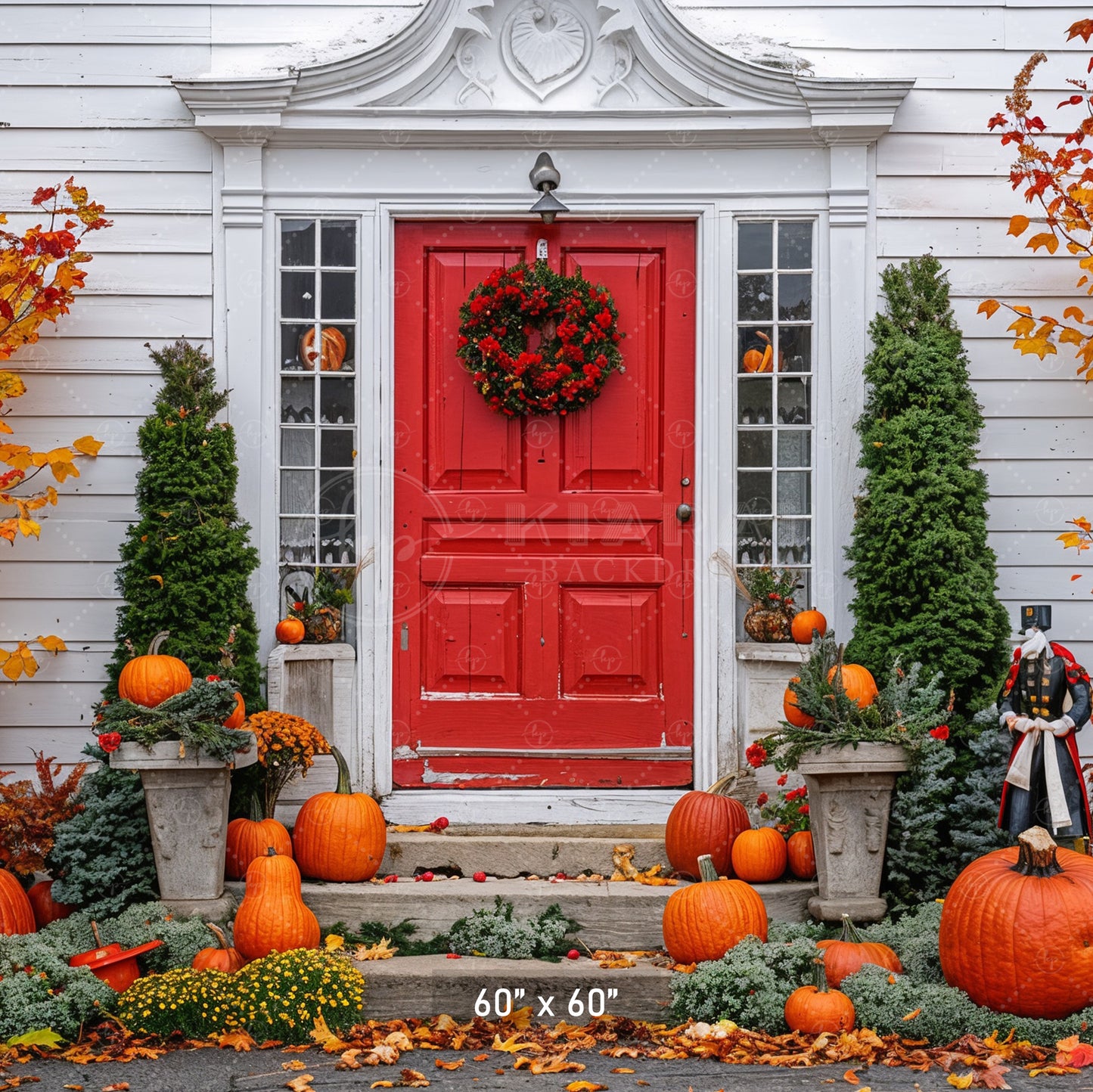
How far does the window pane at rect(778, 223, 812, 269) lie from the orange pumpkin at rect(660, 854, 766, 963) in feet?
8.80

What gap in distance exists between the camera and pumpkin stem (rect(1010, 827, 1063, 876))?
399cm

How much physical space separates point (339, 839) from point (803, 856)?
1.82m

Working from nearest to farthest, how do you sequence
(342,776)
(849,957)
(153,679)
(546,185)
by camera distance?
(849,957) → (153,679) → (342,776) → (546,185)

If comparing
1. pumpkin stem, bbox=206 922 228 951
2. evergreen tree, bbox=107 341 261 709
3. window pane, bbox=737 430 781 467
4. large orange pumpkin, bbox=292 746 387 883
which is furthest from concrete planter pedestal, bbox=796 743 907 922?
evergreen tree, bbox=107 341 261 709

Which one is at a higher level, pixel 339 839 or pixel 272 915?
pixel 339 839

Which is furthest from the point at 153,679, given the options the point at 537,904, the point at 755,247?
the point at 755,247

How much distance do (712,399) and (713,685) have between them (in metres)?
1.27

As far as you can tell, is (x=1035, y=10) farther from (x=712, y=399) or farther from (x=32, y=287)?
(x=32, y=287)

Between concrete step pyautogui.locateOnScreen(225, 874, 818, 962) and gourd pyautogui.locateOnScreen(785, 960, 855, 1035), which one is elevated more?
concrete step pyautogui.locateOnScreen(225, 874, 818, 962)

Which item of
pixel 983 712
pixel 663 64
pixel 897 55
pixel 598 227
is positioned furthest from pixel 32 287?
pixel 983 712

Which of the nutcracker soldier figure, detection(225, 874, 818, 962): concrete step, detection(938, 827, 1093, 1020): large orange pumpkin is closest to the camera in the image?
detection(938, 827, 1093, 1020): large orange pumpkin

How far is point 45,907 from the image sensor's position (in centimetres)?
492

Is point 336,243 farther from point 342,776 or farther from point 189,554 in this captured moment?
point 342,776

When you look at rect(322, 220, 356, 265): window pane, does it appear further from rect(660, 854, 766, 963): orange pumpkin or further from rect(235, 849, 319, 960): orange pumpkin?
rect(660, 854, 766, 963): orange pumpkin
